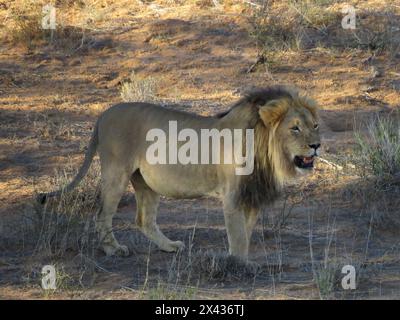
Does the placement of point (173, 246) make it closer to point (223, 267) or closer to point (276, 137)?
point (223, 267)

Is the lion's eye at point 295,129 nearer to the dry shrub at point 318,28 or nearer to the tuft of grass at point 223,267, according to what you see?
the tuft of grass at point 223,267

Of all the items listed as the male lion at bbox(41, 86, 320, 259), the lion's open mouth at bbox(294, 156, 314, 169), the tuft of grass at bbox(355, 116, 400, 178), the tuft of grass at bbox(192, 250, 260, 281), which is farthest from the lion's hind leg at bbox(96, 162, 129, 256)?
the tuft of grass at bbox(355, 116, 400, 178)

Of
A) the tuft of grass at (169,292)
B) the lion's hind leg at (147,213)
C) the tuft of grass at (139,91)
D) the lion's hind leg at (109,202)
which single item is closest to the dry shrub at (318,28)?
the tuft of grass at (139,91)

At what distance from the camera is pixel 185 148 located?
7086 millimetres

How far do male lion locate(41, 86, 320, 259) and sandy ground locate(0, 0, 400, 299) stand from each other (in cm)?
41

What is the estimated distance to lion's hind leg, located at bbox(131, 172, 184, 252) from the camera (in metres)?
7.57

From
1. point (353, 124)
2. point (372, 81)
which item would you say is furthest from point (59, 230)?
point (372, 81)

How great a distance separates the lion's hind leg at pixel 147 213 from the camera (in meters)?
7.57

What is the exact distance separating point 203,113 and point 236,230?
520 cm

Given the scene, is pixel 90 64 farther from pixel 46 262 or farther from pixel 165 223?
pixel 46 262

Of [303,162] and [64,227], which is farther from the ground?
[303,162]

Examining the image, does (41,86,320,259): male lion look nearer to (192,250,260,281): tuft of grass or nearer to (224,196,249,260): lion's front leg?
(224,196,249,260): lion's front leg

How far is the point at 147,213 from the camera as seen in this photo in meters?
7.61

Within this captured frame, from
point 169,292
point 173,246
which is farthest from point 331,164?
point 169,292
